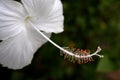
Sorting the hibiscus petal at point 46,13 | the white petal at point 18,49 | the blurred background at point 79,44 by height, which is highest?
the hibiscus petal at point 46,13

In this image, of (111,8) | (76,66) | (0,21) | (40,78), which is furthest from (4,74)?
(111,8)

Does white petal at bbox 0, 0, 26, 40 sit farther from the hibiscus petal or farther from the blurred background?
the blurred background

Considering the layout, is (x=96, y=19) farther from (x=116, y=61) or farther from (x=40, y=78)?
(x=40, y=78)

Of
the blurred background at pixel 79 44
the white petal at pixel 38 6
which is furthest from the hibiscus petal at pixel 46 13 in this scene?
the blurred background at pixel 79 44

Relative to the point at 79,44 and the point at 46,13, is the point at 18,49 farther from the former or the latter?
the point at 79,44

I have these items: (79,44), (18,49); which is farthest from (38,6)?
(79,44)

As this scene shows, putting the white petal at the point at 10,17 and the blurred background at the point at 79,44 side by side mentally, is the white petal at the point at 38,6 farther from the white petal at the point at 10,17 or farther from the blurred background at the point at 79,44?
the blurred background at the point at 79,44

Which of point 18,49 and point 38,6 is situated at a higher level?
point 38,6
